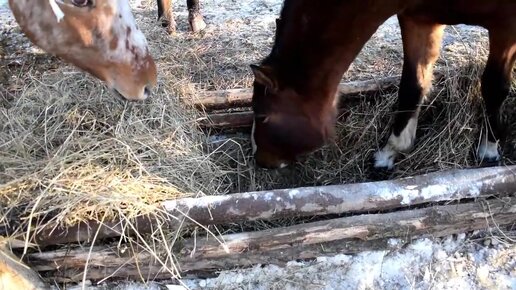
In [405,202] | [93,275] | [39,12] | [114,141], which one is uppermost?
[39,12]

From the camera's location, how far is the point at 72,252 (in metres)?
2.55

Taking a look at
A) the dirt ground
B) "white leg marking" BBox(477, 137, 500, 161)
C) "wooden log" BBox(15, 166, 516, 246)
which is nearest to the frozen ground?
the dirt ground

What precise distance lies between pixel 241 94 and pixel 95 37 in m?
1.21

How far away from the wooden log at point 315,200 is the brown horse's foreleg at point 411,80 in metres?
0.49

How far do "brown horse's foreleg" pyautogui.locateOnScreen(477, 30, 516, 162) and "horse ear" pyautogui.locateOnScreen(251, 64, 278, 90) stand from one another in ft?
3.44

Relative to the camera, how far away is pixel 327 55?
2689mm

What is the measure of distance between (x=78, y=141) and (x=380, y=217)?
1.45m

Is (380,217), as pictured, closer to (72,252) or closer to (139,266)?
(139,266)

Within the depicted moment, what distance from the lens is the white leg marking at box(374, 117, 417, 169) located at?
3258 mm

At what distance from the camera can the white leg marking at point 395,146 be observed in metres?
3.26

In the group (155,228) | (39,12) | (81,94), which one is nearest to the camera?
(39,12)

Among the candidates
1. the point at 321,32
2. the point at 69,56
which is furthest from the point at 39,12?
the point at 321,32

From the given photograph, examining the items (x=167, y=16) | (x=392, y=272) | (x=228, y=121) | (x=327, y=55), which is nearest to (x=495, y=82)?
(x=327, y=55)

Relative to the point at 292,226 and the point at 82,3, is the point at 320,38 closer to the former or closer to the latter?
the point at 292,226
